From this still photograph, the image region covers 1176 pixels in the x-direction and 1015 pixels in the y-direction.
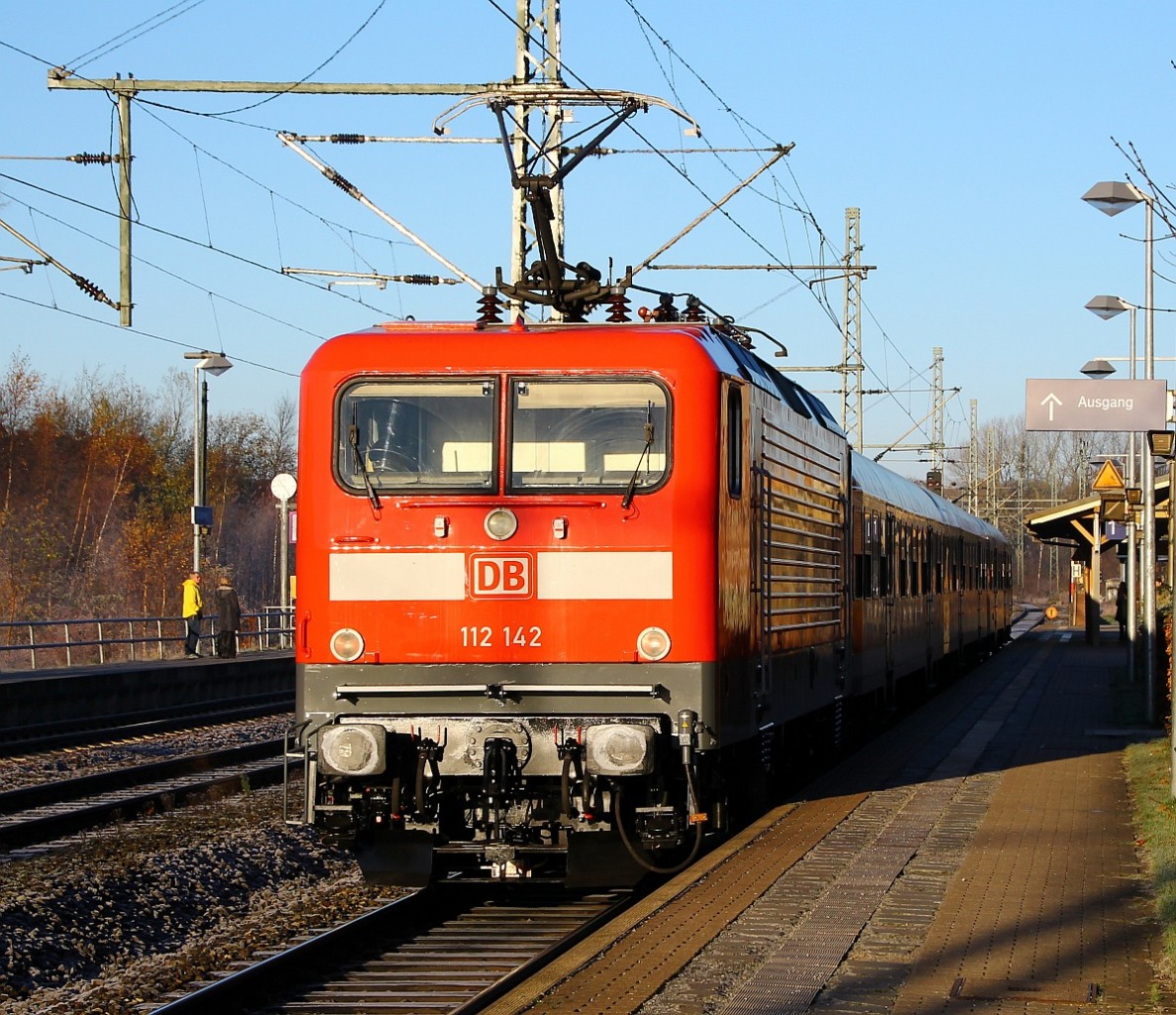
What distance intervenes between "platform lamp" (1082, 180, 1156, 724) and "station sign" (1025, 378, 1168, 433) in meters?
1.80

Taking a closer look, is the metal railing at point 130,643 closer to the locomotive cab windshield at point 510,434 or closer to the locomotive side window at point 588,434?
the locomotive cab windshield at point 510,434

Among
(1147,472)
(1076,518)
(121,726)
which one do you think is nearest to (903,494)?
(1147,472)

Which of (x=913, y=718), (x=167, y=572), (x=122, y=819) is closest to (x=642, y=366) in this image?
(x=122, y=819)

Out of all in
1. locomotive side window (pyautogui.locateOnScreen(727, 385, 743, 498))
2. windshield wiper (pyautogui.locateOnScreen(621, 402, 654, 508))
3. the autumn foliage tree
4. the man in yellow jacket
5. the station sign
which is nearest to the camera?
windshield wiper (pyautogui.locateOnScreen(621, 402, 654, 508))

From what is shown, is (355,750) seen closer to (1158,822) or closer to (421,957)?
(421,957)

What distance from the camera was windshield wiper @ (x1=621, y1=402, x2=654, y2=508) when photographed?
9258 millimetres

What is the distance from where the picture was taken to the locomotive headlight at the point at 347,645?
365 inches

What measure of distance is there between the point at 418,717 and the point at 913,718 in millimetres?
14232

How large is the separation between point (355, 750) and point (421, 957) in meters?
1.12

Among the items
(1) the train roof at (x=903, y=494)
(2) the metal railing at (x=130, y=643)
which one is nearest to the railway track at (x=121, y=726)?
(2) the metal railing at (x=130, y=643)

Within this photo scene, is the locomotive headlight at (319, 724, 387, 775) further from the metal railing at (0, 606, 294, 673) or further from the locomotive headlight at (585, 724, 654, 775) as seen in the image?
the metal railing at (0, 606, 294, 673)

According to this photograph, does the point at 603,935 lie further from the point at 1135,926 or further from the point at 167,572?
the point at 167,572

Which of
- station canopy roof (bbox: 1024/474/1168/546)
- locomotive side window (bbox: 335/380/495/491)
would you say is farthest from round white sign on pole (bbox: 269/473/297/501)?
locomotive side window (bbox: 335/380/495/491)

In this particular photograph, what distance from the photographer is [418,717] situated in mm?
9102
